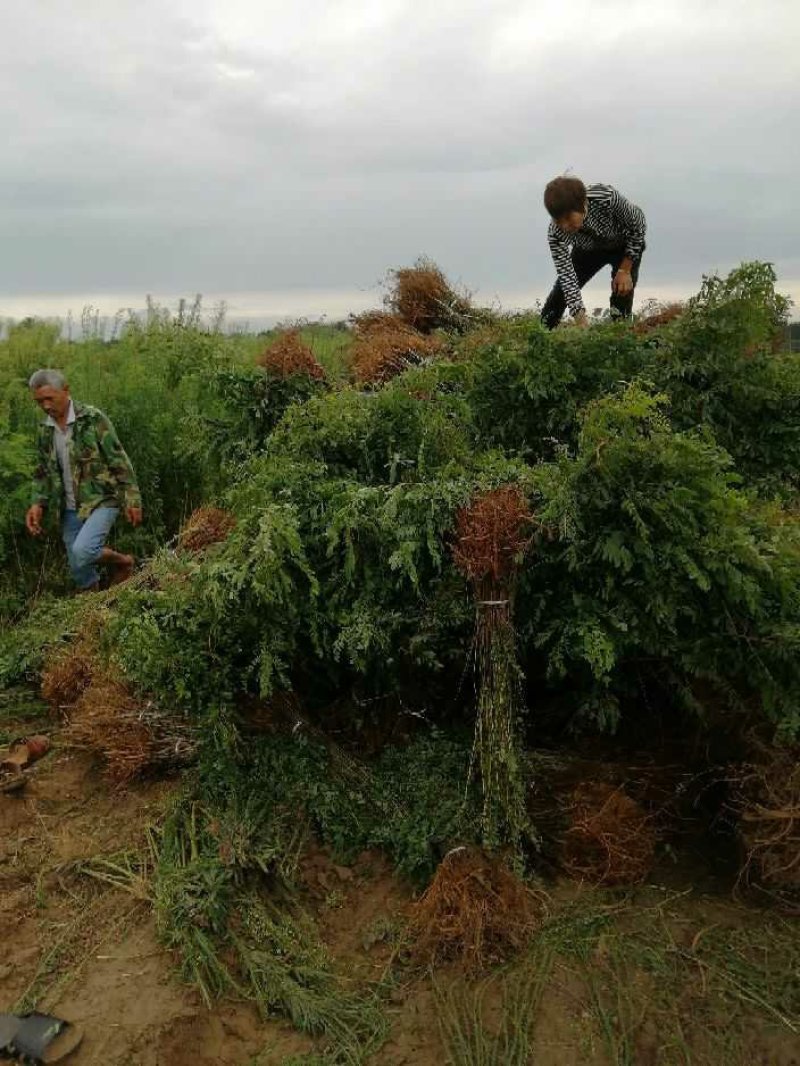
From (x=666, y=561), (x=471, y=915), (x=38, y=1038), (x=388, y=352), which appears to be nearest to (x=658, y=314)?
(x=388, y=352)

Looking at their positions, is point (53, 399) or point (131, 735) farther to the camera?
point (53, 399)

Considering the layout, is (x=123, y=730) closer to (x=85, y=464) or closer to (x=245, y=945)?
(x=245, y=945)

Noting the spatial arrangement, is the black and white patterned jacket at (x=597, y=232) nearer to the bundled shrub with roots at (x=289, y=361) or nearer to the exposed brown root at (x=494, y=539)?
the bundled shrub with roots at (x=289, y=361)

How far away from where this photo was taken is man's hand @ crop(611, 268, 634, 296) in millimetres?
5574

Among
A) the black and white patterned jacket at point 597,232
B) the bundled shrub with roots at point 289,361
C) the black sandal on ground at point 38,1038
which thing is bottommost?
→ the black sandal on ground at point 38,1038

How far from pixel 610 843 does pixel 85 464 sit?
4.30 m

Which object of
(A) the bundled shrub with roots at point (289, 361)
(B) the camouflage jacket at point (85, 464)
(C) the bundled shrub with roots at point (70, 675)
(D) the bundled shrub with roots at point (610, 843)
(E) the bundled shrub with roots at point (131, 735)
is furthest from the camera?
(B) the camouflage jacket at point (85, 464)

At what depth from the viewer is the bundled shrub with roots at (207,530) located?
4.82 metres

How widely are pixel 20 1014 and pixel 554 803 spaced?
201 cm

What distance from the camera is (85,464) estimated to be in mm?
5887

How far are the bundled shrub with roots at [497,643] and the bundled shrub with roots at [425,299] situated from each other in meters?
4.08

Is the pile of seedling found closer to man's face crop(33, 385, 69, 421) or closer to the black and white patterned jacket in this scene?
the black and white patterned jacket

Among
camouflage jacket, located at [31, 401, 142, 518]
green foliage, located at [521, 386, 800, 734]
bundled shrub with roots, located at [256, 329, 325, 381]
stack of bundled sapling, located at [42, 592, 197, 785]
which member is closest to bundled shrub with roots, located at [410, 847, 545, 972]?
green foliage, located at [521, 386, 800, 734]

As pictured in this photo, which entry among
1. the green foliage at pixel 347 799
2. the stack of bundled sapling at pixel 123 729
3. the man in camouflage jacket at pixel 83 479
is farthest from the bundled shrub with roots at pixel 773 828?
the man in camouflage jacket at pixel 83 479
